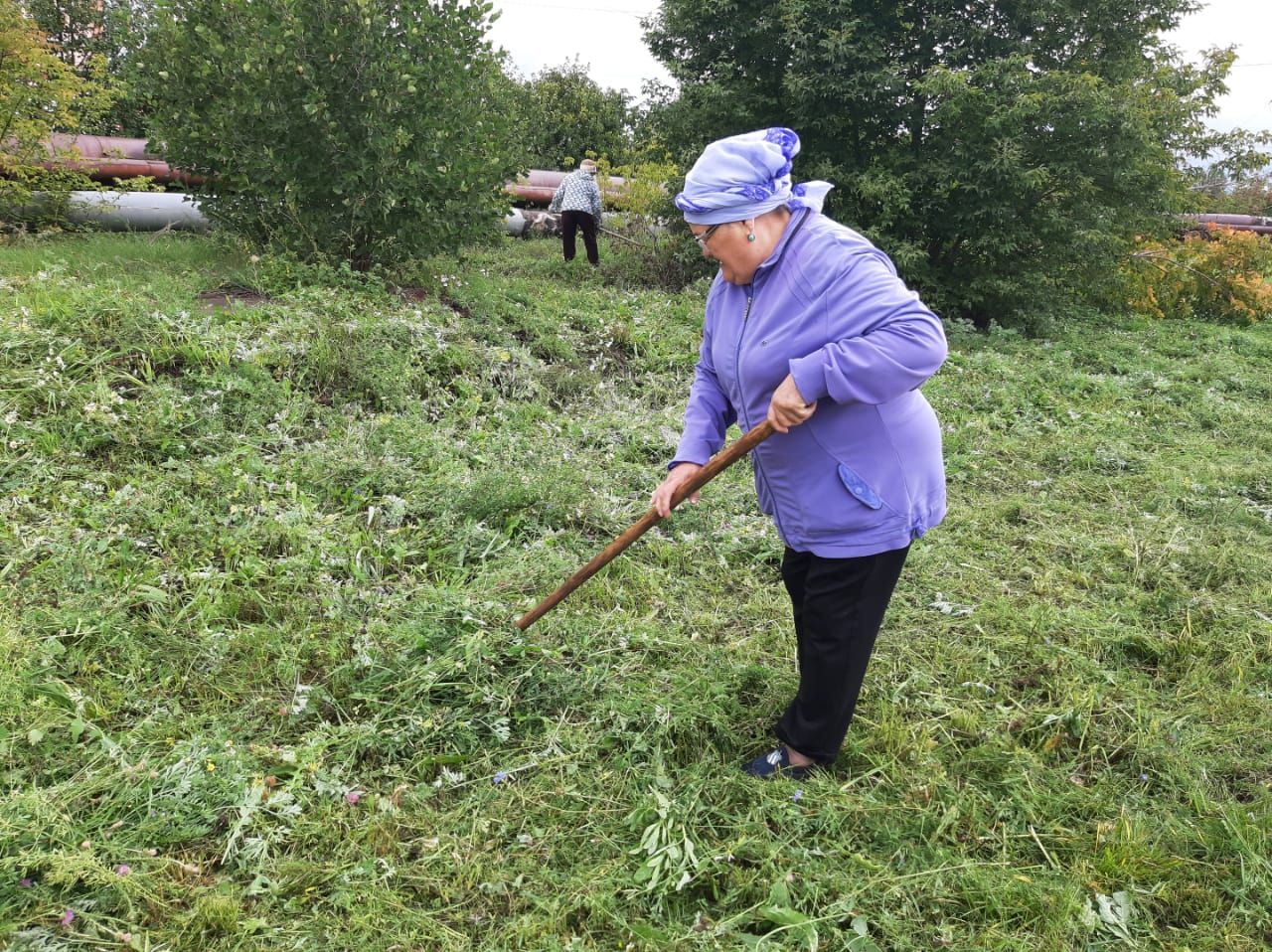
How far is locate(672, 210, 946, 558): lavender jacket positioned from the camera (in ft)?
6.11

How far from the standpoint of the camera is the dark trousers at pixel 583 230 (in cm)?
1009

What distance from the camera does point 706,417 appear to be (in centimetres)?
246

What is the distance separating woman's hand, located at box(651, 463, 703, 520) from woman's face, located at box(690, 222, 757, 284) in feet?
1.94

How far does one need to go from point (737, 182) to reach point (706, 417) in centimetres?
74

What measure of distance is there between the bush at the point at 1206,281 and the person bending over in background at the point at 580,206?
7.34m

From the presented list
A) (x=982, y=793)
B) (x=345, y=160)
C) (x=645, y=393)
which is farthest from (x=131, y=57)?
(x=982, y=793)

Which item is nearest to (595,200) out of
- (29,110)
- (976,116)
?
(976,116)

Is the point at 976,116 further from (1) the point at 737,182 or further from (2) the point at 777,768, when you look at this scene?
(2) the point at 777,768

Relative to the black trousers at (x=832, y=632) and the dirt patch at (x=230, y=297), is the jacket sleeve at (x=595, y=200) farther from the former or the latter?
the black trousers at (x=832, y=632)

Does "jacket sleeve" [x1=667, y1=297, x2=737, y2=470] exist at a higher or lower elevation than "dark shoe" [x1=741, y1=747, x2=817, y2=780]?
higher

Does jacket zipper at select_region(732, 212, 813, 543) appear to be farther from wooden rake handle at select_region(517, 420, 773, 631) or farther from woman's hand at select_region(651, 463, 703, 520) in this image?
woman's hand at select_region(651, 463, 703, 520)

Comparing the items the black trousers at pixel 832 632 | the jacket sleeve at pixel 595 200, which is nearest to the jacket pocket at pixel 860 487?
the black trousers at pixel 832 632

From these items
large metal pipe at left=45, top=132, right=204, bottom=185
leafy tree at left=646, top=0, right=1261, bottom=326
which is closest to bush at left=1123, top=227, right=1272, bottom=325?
leafy tree at left=646, top=0, right=1261, bottom=326

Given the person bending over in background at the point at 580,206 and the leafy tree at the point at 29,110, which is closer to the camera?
the leafy tree at the point at 29,110
